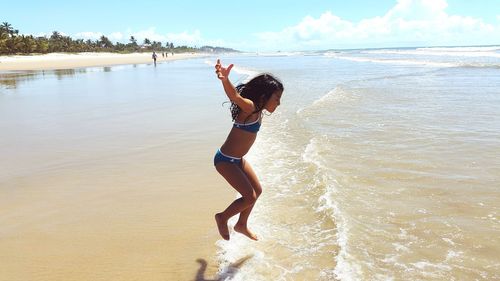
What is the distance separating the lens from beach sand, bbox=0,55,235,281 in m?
3.83

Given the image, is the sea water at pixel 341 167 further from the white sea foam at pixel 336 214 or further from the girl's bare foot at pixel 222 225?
the girl's bare foot at pixel 222 225

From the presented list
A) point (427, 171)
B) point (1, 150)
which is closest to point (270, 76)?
point (427, 171)

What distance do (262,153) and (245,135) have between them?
13.0ft

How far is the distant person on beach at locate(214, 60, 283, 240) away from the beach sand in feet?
2.11

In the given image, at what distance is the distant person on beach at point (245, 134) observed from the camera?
3.73 metres

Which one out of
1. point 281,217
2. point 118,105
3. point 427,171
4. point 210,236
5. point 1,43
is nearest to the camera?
point 210,236

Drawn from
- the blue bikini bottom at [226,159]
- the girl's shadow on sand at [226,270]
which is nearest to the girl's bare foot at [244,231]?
the girl's shadow on sand at [226,270]

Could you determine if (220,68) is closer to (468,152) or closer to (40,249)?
(40,249)

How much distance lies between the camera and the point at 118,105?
46.3ft

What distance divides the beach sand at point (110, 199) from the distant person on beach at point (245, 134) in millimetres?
644

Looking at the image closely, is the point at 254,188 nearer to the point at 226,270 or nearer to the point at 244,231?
the point at 244,231

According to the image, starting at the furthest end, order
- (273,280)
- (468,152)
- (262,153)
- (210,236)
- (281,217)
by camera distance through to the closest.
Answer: (262,153) → (468,152) → (281,217) → (210,236) → (273,280)

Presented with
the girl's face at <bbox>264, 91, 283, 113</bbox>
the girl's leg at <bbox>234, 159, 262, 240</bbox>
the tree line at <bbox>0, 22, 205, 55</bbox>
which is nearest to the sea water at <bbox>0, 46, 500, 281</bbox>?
the girl's leg at <bbox>234, 159, 262, 240</bbox>

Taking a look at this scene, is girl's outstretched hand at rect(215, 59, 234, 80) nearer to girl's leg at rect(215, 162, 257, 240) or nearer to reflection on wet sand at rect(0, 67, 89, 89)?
girl's leg at rect(215, 162, 257, 240)
